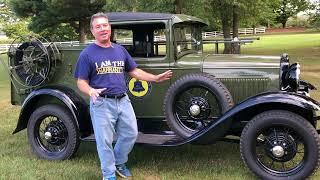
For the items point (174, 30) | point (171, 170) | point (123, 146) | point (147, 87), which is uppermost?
point (174, 30)

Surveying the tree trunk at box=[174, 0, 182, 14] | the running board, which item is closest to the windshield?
the running board

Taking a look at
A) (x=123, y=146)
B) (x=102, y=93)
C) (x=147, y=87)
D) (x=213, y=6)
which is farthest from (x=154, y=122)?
(x=213, y=6)

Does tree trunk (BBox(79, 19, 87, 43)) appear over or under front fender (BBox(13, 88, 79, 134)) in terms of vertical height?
over

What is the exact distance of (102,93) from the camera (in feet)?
15.3

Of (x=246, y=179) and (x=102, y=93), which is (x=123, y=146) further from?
(x=246, y=179)

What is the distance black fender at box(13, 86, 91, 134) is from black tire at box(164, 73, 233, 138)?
1152 mm

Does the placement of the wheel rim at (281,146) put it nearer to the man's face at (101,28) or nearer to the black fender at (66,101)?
the man's face at (101,28)

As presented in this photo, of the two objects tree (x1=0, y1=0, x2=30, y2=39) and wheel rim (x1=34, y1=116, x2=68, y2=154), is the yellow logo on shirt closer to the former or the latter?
wheel rim (x1=34, y1=116, x2=68, y2=154)

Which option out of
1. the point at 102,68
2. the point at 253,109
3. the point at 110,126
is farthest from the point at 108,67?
the point at 253,109

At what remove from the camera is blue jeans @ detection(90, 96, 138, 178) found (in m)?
4.70

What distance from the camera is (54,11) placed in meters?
28.9

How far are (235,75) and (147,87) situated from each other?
104 centimetres

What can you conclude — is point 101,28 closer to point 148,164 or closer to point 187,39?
point 187,39

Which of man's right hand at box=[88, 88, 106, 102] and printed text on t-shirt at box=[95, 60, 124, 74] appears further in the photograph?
printed text on t-shirt at box=[95, 60, 124, 74]
